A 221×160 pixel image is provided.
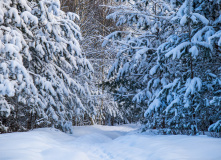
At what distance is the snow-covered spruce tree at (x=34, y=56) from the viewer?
→ 581 cm

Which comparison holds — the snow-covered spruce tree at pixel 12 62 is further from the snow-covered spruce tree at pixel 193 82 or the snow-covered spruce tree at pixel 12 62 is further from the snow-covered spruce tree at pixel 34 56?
the snow-covered spruce tree at pixel 193 82

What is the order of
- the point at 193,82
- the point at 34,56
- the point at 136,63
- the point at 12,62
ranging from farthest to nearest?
the point at 136,63 → the point at 34,56 → the point at 12,62 → the point at 193,82

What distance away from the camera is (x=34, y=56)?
25.1ft

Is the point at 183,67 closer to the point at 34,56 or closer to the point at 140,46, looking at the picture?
the point at 140,46

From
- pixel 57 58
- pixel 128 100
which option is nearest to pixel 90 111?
pixel 128 100

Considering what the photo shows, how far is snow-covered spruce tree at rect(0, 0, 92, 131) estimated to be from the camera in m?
5.81

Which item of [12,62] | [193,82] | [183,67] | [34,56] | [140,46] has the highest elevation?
[140,46]

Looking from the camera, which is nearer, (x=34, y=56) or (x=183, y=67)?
(x=183, y=67)

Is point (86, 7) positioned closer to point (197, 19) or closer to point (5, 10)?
point (5, 10)

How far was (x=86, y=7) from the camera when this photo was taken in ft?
45.8

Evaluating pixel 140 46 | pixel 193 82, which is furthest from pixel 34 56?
pixel 193 82

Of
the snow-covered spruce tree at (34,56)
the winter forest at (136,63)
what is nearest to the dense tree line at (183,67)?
the winter forest at (136,63)

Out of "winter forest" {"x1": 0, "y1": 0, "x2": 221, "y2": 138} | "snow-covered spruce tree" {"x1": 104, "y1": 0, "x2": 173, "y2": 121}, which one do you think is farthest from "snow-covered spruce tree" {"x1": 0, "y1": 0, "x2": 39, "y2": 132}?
"snow-covered spruce tree" {"x1": 104, "y1": 0, "x2": 173, "y2": 121}

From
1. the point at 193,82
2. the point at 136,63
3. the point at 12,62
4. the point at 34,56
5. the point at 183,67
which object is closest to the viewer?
the point at 193,82
